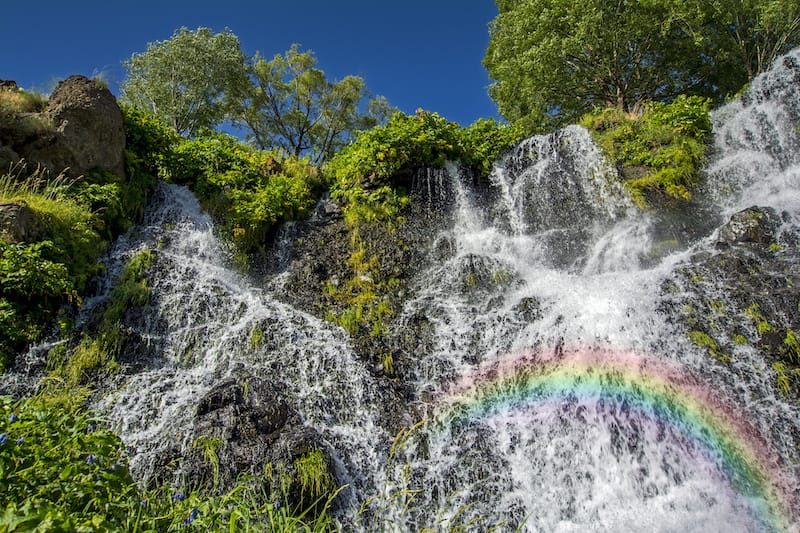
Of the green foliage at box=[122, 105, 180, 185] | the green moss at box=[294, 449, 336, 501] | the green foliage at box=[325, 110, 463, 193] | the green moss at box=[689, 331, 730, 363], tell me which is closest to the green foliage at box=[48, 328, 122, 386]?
the green moss at box=[294, 449, 336, 501]

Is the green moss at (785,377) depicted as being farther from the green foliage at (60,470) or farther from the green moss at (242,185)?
the green moss at (242,185)

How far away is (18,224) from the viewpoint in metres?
7.45

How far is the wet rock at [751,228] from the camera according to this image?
8.20 metres

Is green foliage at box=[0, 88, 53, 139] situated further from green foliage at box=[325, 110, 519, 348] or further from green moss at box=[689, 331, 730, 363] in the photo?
green moss at box=[689, 331, 730, 363]

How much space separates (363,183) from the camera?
12203 millimetres

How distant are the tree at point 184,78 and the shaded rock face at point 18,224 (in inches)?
492

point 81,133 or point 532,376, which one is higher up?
point 81,133

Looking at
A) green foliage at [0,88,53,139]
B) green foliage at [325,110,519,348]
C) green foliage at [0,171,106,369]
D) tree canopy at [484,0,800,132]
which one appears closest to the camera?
green foliage at [0,171,106,369]

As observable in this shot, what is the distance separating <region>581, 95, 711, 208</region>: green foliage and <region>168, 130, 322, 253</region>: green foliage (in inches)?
302

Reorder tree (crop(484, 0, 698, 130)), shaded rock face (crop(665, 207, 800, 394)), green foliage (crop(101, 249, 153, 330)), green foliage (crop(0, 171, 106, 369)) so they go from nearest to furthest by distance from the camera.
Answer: shaded rock face (crop(665, 207, 800, 394)), green foliage (crop(0, 171, 106, 369)), green foliage (crop(101, 249, 153, 330)), tree (crop(484, 0, 698, 130))

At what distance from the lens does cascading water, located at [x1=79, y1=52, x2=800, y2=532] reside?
5.61 metres

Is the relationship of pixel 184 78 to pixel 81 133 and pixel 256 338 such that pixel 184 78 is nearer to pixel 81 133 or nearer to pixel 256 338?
pixel 81 133

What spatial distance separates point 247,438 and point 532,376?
403 cm

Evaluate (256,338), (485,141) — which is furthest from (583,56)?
(256,338)
